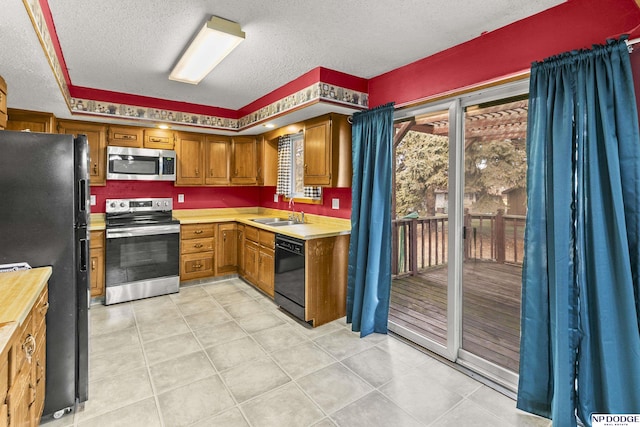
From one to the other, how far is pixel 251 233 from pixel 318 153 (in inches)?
58.4

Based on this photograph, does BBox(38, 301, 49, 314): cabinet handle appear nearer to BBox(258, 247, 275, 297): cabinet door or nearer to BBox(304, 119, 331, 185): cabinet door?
BBox(258, 247, 275, 297): cabinet door

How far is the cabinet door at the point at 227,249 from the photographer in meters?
4.66

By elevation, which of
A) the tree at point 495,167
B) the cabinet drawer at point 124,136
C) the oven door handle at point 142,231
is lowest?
the oven door handle at point 142,231

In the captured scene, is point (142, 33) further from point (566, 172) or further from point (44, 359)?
point (566, 172)

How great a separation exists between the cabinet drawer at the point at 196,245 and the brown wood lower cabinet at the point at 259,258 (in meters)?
0.52

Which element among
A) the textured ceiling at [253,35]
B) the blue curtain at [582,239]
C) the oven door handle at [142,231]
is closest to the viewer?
the blue curtain at [582,239]

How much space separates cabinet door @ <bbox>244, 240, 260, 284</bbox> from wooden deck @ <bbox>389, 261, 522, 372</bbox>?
1788 millimetres

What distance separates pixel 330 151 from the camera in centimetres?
338

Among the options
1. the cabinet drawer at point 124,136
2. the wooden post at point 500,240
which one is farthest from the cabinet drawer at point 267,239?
the wooden post at point 500,240

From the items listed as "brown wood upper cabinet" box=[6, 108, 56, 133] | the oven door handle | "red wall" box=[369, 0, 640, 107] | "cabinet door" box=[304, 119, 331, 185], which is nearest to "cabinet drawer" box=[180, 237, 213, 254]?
the oven door handle

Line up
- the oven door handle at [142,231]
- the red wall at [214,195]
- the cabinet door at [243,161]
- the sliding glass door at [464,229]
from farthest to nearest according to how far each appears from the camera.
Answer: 1. the cabinet door at [243,161]
2. the red wall at [214,195]
3. the oven door handle at [142,231]
4. the sliding glass door at [464,229]

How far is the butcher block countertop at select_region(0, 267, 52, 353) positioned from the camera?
3.94ft

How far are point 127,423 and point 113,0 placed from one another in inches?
99.3

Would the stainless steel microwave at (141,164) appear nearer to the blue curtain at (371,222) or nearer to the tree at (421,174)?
the blue curtain at (371,222)
